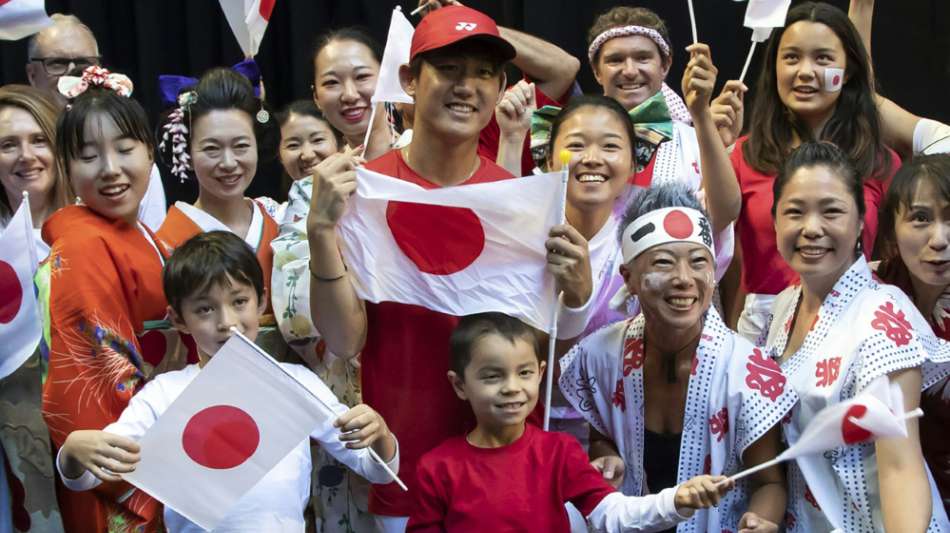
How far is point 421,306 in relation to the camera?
2.69 metres

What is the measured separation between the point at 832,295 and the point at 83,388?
147 centimetres

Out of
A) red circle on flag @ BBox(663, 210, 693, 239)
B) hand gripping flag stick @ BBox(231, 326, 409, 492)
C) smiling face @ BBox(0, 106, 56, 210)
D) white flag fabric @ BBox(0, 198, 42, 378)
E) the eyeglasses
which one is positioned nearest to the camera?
hand gripping flag stick @ BBox(231, 326, 409, 492)

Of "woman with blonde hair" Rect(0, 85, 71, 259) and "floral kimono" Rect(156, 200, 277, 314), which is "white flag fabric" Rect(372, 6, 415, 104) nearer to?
"floral kimono" Rect(156, 200, 277, 314)

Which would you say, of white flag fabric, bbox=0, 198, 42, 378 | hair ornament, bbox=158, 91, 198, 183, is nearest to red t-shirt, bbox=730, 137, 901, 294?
hair ornament, bbox=158, 91, 198, 183

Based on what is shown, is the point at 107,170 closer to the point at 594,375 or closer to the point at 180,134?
the point at 180,134

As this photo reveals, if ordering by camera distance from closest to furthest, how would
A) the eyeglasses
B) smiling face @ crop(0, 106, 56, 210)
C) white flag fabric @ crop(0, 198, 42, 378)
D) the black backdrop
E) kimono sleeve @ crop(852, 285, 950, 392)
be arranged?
kimono sleeve @ crop(852, 285, 950, 392) < white flag fabric @ crop(0, 198, 42, 378) < smiling face @ crop(0, 106, 56, 210) < the eyeglasses < the black backdrop

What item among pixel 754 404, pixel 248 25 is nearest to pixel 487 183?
pixel 754 404

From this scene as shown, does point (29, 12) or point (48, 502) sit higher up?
point (29, 12)

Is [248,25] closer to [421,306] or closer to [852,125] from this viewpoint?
[421,306]

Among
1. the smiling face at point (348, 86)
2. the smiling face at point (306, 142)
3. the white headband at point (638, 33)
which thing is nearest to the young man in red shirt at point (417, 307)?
the smiling face at point (348, 86)

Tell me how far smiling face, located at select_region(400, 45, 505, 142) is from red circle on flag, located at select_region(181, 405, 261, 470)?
2.16 feet

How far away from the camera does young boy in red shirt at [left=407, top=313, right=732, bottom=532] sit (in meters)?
2.49

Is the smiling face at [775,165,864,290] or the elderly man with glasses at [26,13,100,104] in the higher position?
the elderly man with glasses at [26,13,100,104]

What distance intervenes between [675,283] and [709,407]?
0.80 ft
